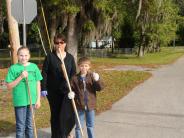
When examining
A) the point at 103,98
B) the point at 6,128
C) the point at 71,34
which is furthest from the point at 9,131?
the point at 71,34

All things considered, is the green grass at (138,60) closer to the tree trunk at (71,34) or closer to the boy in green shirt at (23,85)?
the tree trunk at (71,34)

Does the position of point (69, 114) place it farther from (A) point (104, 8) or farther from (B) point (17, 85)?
(A) point (104, 8)

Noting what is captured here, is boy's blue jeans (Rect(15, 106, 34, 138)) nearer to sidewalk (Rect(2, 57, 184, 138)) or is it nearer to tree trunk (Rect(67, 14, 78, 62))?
sidewalk (Rect(2, 57, 184, 138))

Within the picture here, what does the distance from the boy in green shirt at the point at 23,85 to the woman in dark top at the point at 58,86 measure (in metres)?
0.58

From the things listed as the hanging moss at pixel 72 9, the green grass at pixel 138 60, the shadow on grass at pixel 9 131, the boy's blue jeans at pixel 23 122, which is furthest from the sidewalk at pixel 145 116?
the green grass at pixel 138 60

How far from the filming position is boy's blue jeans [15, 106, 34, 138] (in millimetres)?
6779

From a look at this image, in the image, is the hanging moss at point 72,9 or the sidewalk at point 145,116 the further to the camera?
the hanging moss at point 72,9

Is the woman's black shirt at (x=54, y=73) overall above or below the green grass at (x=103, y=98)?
above

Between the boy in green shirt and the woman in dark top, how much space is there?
58cm

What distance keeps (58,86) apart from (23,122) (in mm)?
933

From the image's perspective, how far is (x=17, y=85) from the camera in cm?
667

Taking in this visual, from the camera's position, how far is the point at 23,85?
6.69 metres

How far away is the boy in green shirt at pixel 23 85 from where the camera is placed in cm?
662

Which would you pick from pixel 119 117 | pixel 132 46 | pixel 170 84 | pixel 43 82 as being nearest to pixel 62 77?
pixel 43 82
